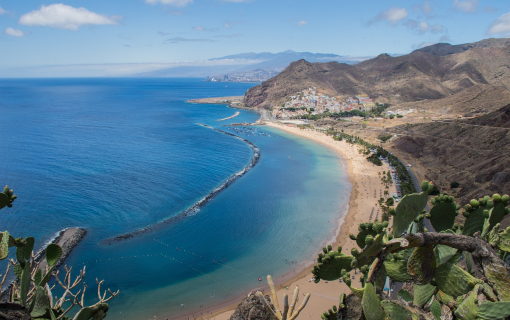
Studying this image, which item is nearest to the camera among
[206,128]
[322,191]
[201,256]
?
[201,256]

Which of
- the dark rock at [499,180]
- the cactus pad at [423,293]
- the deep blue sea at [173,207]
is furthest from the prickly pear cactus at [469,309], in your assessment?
the dark rock at [499,180]

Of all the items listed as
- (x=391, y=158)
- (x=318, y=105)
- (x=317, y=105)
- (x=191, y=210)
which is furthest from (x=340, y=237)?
(x=317, y=105)

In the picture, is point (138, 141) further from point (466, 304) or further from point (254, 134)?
point (466, 304)

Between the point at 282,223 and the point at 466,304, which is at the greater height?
the point at 466,304

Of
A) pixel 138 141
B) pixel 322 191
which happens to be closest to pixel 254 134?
pixel 138 141

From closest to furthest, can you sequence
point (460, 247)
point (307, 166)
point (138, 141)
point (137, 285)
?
1. point (460, 247)
2. point (137, 285)
3. point (307, 166)
4. point (138, 141)

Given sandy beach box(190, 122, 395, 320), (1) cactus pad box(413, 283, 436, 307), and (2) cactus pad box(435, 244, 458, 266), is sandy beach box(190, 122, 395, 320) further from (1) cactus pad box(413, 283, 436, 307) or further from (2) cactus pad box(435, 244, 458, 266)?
(2) cactus pad box(435, 244, 458, 266)

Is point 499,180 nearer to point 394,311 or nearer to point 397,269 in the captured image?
point 397,269
